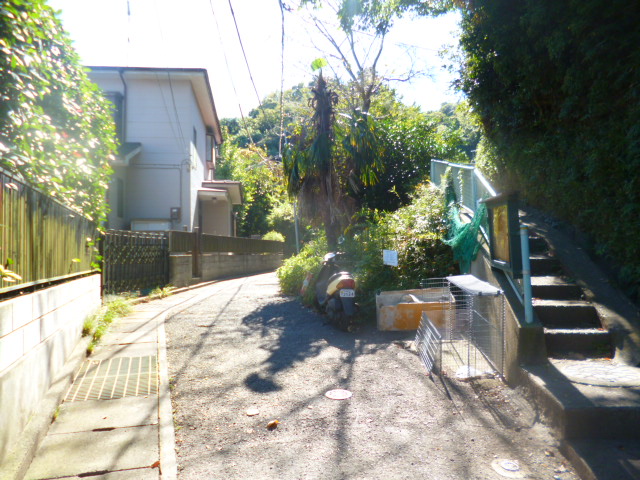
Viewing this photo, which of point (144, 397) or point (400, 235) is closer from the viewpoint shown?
point (144, 397)

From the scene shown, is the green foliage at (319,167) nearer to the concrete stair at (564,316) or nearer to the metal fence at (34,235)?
the metal fence at (34,235)

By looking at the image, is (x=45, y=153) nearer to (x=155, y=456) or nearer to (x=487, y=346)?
(x=155, y=456)

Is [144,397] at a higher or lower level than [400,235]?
lower

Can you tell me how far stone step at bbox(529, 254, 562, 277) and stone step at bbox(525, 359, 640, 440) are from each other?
1615 millimetres

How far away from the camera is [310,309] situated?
970cm

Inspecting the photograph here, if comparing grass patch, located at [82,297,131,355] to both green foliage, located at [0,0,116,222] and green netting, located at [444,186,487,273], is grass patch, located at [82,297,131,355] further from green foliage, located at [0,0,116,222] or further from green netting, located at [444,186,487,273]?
green netting, located at [444,186,487,273]

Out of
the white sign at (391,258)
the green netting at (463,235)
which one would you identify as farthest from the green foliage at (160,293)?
the green netting at (463,235)

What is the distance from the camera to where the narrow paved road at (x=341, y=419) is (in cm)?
327

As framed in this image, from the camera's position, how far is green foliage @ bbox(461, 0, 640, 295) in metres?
5.23

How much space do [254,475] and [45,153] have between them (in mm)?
3969

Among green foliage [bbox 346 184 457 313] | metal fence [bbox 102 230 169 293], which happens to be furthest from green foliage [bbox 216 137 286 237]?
green foliage [bbox 346 184 457 313]

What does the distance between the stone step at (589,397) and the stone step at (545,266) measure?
63.6 inches

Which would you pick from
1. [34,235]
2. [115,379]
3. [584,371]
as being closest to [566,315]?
[584,371]

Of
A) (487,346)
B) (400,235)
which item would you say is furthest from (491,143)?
(487,346)
